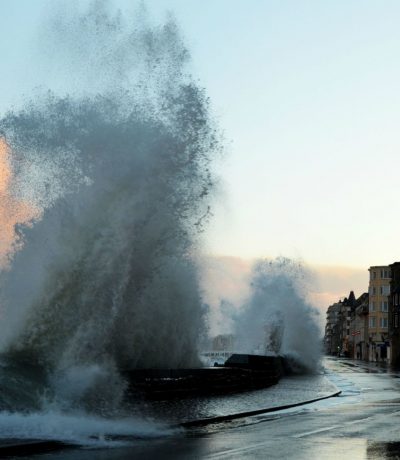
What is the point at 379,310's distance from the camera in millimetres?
128000

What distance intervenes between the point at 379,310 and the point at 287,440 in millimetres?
118821

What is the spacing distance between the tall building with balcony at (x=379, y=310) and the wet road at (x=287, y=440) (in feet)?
357

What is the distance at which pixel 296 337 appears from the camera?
58.0 meters

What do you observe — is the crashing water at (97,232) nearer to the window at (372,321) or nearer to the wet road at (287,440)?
the wet road at (287,440)

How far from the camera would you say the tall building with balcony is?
125188 millimetres

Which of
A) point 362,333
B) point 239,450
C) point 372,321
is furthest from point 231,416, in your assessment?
point 362,333

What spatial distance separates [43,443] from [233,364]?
21.1 m

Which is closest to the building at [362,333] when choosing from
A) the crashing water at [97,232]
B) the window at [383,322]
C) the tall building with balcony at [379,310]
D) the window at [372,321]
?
the tall building with balcony at [379,310]

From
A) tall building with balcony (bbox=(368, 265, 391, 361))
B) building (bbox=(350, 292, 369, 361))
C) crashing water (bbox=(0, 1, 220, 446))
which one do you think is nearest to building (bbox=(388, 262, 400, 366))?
tall building with balcony (bbox=(368, 265, 391, 361))

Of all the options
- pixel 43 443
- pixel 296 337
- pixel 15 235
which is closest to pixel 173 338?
pixel 15 235

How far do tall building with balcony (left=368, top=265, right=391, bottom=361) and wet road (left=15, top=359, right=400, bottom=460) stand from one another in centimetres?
10887

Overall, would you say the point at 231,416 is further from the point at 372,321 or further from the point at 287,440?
the point at 372,321

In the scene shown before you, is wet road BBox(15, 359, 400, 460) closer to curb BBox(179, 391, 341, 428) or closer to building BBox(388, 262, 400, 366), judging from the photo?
curb BBox(179, 391, 341, 428)

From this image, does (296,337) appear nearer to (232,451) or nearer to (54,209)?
(54,209)
